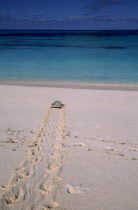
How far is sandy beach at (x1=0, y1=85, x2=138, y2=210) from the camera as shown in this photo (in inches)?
126

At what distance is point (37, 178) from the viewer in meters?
3.63

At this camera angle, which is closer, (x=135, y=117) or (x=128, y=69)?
(x=135, y=117)

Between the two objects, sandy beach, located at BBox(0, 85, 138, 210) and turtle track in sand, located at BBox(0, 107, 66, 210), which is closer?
turtle track in sand, located at BBox(0, 107, 66, 210)

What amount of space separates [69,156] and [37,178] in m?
0.97

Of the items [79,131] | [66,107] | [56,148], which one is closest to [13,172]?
[56,148]

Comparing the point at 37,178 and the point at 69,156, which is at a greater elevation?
the point at 69,156

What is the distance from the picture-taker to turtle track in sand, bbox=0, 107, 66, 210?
10.1 ft

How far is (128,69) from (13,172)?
15594mm

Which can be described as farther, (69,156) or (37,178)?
(69,156)

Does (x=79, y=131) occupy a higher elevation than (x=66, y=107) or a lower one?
lower

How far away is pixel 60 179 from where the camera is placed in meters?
Result: 3.61

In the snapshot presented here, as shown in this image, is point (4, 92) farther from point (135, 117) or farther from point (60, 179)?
point (60, 179)

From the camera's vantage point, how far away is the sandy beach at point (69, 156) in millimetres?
3197

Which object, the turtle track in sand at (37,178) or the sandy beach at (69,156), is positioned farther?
the sandy beach at (69,156)
